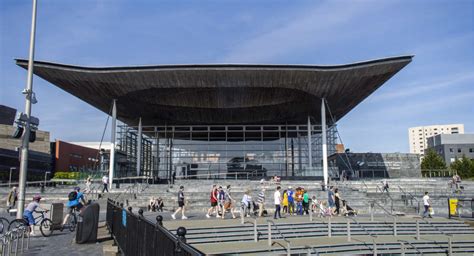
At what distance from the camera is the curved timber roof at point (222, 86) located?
33281 millimetres

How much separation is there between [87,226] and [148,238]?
659 centimetres

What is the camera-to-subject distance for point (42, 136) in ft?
240

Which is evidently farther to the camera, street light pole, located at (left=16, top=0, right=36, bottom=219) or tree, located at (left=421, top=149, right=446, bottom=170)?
tree, located at (left=421, top=149, right=446, bottom=170)

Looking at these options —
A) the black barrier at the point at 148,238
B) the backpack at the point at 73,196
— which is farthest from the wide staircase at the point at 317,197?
the black barrier at the point at 148,238

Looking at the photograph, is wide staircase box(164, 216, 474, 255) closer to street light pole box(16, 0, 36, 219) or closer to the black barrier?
the black barrier

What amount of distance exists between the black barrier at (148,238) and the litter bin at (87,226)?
1.89 m

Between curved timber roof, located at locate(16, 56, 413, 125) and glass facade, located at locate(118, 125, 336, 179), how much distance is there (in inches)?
88.0

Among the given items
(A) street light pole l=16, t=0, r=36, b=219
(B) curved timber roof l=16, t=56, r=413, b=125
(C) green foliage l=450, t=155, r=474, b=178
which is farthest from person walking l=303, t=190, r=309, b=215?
(C) green foliage l=450, t=155, r=474, b=178

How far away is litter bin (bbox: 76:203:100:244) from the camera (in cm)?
1149

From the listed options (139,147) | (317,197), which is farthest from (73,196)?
(139,147)

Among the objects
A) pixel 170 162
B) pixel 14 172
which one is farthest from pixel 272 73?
pixel 14 172

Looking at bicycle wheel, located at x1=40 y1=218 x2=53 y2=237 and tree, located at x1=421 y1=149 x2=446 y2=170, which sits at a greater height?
tree, located at x1=421 y1=149 x2=446 y2=170

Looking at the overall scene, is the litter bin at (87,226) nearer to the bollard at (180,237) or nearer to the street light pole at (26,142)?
the street light pole at (26,142)

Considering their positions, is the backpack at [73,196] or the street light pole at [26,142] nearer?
the street light pole at [26,142]
